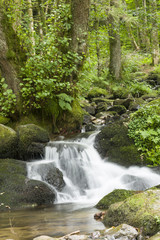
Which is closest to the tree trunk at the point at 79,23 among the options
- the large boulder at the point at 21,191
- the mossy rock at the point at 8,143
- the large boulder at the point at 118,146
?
the large boulder at the point at 118,146

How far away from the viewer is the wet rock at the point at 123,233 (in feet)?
10.7

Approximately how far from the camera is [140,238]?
3.25 m

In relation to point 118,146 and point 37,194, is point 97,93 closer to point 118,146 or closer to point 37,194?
point 118,146

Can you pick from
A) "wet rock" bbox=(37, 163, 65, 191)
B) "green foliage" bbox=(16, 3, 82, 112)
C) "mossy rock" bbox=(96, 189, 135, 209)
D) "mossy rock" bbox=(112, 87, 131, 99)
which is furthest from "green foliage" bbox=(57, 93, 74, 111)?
"mossy rock" bbox=(112, 87, 131, 99)

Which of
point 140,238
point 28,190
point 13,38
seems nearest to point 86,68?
point 13,38

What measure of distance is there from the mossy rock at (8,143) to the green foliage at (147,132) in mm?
3706

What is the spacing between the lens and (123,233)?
3.30 m

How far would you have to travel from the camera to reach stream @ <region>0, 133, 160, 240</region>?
4250mm

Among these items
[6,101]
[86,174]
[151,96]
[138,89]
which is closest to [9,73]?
[6,101]

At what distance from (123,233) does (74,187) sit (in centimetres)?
427

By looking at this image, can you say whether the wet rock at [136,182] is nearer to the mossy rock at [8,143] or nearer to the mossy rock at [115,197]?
the mossy rock at [115,197]

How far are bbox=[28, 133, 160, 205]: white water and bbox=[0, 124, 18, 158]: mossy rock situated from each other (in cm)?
86

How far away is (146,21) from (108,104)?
5341 mm

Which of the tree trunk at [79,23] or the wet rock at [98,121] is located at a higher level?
the tree trunk at [79,23]
